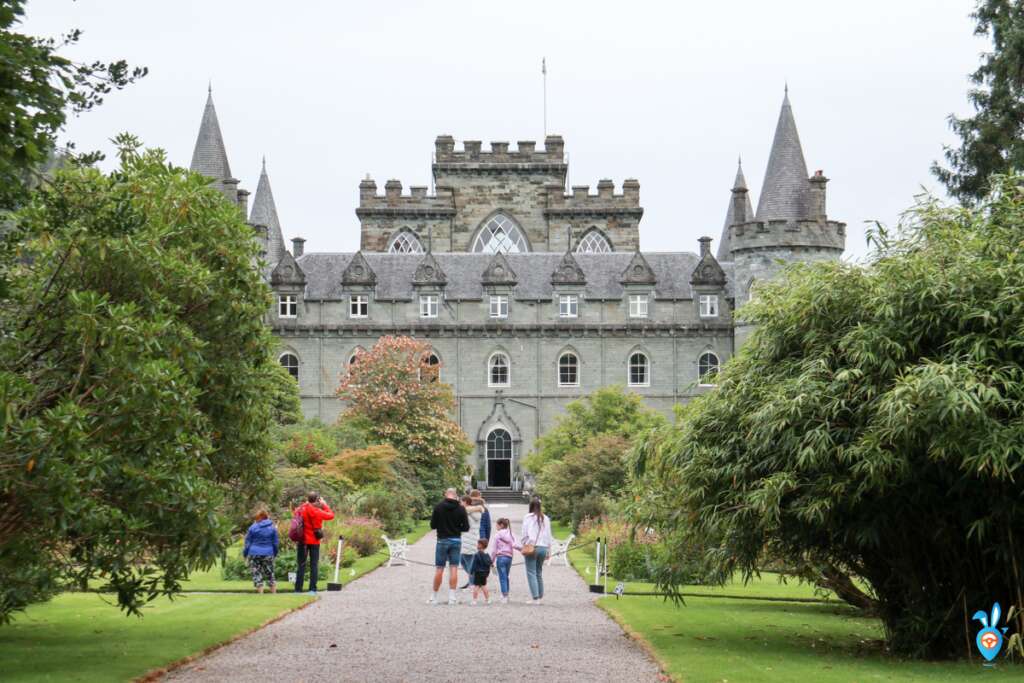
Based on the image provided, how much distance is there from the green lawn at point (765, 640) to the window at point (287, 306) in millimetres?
41285

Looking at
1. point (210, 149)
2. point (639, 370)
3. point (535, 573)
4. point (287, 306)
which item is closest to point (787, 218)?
point (639, 370)

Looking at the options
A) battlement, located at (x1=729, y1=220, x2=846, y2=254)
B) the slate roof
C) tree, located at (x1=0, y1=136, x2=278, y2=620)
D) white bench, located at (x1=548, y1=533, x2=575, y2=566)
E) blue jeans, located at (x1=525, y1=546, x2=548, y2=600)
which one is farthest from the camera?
the slate roof

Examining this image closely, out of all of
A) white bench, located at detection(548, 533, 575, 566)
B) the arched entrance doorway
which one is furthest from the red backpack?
the arched entrance doorway

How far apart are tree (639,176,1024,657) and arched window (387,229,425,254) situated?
54.8 meters

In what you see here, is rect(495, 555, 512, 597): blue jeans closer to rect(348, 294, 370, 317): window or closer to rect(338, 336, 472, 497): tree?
rect(338, 336, 472, 497): tree

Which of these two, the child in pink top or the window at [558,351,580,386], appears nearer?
the child in pink top

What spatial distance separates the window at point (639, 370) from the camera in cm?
6500

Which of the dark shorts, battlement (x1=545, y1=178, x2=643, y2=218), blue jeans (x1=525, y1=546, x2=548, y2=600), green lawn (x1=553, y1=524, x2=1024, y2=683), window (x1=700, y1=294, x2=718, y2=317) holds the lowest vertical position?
green lawn (x1=553, y1=524, x2=1024, y2=683)

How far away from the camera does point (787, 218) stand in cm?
6125

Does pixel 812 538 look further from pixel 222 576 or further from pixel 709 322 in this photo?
pixel 709 322

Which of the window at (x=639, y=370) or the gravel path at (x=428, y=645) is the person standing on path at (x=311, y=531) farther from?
the window at (x=639, y=370)

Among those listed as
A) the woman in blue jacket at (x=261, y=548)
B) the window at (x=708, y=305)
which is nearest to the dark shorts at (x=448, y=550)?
the woman in blue jacket at (x=261, y=548)

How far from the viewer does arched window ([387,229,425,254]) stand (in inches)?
2844

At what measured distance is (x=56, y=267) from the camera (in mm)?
15336
